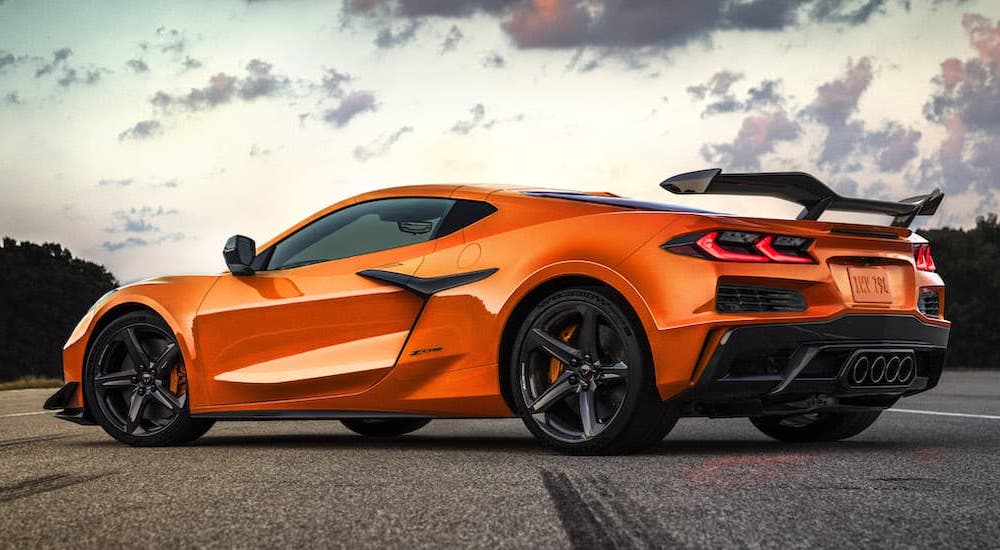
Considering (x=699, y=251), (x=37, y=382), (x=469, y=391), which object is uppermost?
(x=699, y=251)

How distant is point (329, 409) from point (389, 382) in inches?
18.4

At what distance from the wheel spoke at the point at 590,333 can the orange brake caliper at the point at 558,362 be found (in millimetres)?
160

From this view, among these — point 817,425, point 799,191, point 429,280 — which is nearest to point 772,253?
point 799,191

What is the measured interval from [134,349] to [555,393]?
299cm

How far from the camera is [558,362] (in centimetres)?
575

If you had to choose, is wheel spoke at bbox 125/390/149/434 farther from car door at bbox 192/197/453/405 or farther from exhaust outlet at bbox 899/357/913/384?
exhaust outlet at bbox 899/357/913/384

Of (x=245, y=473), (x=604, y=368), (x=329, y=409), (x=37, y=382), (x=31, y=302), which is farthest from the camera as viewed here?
(x=31, y=302)

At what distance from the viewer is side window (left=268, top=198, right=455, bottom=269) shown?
643 cm

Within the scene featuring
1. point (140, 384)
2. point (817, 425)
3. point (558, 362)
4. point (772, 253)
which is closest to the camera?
point (772, 253)

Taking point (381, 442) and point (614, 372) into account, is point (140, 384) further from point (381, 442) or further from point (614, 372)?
point (614, 372)

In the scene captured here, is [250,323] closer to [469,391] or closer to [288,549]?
[469,391]

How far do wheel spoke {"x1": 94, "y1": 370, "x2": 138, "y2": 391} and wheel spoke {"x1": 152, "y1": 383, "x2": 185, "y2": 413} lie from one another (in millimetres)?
214

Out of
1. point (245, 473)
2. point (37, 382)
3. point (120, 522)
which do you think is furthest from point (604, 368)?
point (37, 382)

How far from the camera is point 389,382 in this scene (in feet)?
20.2
